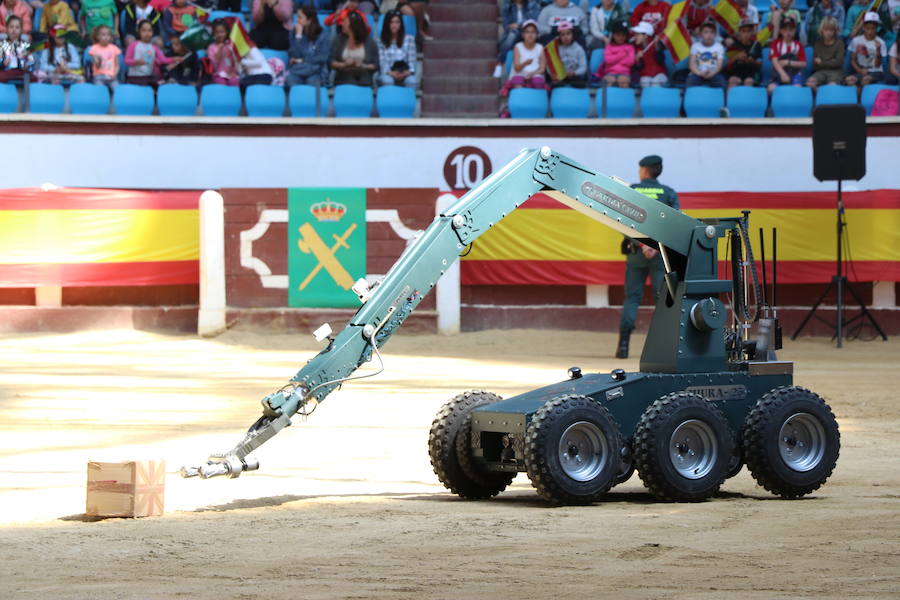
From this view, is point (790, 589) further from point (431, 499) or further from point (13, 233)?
point (13, 233)

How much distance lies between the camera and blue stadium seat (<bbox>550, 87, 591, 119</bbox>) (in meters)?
23.6

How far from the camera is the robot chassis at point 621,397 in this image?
8.33 m

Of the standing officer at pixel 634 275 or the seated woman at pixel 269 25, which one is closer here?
the standing officer at pixel 634 275

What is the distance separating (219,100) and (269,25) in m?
1.88

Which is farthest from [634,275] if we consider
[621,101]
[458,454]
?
[458,454]

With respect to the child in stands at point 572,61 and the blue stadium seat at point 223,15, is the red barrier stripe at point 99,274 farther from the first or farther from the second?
the child in stands at point 572,61

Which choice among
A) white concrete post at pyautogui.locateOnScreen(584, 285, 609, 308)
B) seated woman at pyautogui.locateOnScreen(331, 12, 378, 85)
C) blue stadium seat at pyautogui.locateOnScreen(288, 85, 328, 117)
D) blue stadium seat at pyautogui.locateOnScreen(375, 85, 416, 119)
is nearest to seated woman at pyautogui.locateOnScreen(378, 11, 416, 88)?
seated woman at pyautogui.locateOnScreen(331, 12, 378, 85)

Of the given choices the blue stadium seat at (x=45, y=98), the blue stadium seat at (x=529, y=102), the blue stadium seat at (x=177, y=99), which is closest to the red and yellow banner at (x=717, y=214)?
the blue stadium seat at (x=529, y=102)

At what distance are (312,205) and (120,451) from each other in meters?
9.69

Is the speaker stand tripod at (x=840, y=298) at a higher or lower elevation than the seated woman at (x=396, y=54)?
lower

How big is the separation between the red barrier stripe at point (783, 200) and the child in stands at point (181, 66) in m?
6.54

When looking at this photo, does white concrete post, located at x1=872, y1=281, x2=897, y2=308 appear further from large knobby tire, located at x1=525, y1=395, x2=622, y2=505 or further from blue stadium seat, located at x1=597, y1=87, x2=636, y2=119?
large knobby tire, located at x1=525, y1=395, x2=622, y2=505

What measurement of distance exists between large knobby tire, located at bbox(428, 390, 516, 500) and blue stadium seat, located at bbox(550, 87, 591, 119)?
49.5ft

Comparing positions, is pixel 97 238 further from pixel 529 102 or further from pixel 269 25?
pixel 529 102
